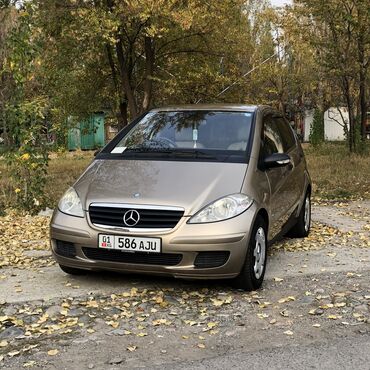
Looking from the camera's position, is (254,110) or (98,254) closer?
(98,254)

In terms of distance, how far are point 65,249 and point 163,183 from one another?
3.46 feet

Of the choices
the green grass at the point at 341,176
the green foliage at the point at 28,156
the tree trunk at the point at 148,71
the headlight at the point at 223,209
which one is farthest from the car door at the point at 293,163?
the tree trunk at the point at 148,71

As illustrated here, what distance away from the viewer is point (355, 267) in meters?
5.72

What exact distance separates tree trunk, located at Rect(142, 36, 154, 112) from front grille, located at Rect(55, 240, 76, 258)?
10.2 metres

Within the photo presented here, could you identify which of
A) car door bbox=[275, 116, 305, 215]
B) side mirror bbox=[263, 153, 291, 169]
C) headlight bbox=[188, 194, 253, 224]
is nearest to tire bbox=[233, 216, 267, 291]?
headlight bbox=[188, 194, 253, 224]

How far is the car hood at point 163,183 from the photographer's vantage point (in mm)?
4684

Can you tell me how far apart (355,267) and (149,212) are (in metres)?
2.42

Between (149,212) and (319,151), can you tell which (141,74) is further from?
(149,212)

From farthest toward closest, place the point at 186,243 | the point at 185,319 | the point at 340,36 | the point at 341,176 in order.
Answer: the point at 340,36, the point at 341,176, the point at 186,243, the point at 185,319

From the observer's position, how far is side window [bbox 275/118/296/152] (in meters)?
6.73

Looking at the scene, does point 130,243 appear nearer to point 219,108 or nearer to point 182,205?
point 182,205

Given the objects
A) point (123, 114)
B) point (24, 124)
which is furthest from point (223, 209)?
point (123, 114)

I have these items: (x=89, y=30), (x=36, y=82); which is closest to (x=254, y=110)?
(x=36, y=82)

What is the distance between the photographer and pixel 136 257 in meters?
4.65
